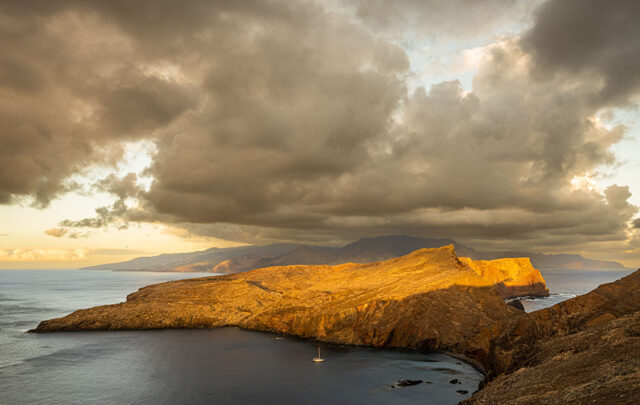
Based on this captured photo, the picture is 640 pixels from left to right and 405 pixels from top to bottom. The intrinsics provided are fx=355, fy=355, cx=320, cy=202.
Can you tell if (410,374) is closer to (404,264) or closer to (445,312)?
(445,312)

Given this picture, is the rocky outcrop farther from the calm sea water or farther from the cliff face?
the cliff face

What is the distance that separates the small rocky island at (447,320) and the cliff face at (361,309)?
350 millimetres

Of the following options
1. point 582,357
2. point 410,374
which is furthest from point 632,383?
point 410,374

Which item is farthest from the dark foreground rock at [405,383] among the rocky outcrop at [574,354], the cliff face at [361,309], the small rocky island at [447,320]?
the cliff face at [361,309]

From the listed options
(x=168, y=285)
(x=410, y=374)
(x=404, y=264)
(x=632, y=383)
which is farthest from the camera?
(x=168, y=285)

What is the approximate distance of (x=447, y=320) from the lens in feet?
347

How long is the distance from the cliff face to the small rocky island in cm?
35

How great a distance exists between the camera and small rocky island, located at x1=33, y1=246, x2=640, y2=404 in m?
35.0

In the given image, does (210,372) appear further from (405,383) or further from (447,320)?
(447,320)

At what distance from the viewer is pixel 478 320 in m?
104

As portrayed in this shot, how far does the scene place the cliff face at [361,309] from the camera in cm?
10550

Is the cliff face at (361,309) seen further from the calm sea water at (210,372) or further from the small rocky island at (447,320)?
the calm sea water at (210,372)

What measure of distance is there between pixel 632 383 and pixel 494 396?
56.7 feet

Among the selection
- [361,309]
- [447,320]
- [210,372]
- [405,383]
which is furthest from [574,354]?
[361,309]
